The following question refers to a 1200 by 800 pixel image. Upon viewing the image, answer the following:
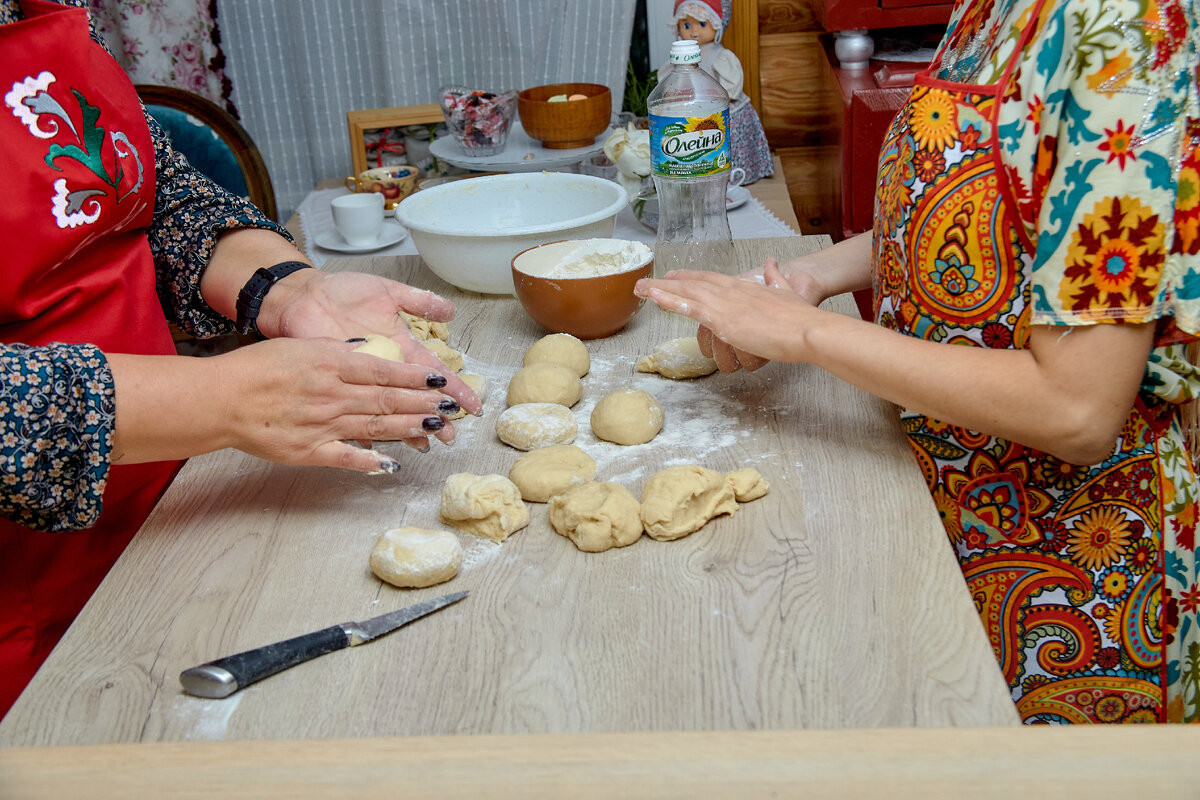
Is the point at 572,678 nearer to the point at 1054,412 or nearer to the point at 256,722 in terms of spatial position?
the point at 256,722

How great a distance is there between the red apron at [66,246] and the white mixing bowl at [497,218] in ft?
1.44

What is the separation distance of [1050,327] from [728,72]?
182cm

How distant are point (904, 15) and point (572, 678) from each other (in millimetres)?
2096

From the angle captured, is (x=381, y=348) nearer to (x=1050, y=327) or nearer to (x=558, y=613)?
(x=558, y=613)

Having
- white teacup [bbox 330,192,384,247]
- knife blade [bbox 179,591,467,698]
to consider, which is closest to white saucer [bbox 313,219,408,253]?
white teacup [bbox 330,192,384,247]

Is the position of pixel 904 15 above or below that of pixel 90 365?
above

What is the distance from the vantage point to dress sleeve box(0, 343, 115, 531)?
2.81 feet

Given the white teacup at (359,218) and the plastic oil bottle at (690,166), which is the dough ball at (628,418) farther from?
the white teacup at (359,218)

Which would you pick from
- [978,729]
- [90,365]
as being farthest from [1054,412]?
[90,365]

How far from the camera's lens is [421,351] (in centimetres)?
123

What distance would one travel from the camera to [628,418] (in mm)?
1149

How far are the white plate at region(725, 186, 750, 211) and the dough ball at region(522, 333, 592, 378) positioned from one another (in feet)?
3.24

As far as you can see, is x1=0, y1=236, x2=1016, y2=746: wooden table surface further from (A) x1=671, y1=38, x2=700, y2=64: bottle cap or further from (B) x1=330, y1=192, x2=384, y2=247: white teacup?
(B) x1=330, y1=192, x2=384, y2=247: white teacup

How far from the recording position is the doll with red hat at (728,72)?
2480 mm
